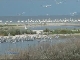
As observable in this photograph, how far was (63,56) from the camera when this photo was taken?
13359 millimetres

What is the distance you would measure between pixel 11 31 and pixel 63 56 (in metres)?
39.3

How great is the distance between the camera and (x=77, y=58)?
1341cm

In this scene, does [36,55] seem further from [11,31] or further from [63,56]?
[11,31]

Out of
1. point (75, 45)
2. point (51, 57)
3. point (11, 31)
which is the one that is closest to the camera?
point (51, 57)

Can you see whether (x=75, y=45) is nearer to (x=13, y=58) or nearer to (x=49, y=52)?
(x=49, y=52)

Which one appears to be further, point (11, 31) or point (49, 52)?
point (11, 31)

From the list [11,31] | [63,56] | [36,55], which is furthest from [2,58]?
[11,31]

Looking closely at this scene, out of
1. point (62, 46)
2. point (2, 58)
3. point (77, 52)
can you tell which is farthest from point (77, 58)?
point (2, 58)

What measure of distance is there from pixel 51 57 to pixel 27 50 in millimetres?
1419

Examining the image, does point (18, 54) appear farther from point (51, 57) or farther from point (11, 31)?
point (11, 31)

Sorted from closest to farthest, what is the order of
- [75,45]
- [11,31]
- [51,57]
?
1. [51,57]
2. [75,45]
3. [11,31]

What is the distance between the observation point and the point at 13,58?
44.8 feet

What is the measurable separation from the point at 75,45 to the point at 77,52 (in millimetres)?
488

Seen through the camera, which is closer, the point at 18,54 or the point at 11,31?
the point at 18,54
